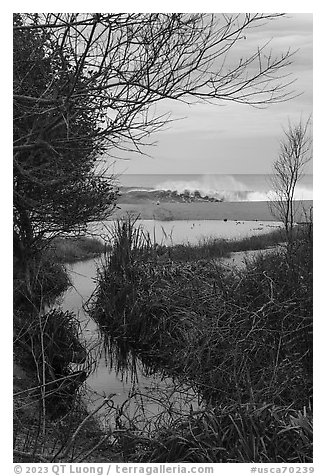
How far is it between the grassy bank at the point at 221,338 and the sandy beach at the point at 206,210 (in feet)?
0.67

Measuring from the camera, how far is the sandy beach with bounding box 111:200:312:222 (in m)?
3.69

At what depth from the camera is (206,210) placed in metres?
3.82

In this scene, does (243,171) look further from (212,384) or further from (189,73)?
(212,384)

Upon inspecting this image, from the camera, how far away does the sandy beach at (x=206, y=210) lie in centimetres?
369

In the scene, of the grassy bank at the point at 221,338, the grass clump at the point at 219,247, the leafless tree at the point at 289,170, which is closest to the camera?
the grassy bank at the point at 221,338

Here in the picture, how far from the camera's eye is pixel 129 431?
3.06m

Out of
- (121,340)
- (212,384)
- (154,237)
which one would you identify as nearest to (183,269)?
(154,237)

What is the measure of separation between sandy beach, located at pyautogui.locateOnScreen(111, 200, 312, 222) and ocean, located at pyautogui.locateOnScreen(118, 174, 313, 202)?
0.05 metres

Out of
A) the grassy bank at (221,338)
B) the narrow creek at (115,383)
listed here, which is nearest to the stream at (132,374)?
the narrow creek at (115,383)

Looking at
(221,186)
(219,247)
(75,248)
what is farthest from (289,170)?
(75,248)

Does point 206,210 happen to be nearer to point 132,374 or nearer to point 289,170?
point 289,170

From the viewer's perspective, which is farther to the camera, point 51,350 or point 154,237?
point 154,237

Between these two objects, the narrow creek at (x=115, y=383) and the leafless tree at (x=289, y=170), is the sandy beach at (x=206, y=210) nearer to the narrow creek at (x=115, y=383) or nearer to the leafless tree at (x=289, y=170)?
the leafless tree at (x=289, y=170)
